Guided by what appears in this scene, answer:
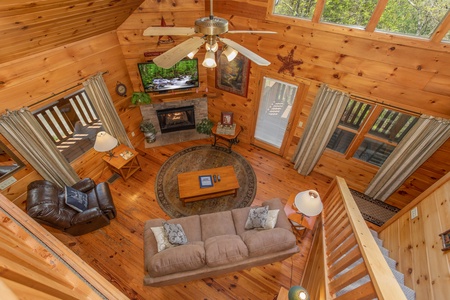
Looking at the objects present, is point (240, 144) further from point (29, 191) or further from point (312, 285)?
point (29, 191)

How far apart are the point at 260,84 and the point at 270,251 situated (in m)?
3.45

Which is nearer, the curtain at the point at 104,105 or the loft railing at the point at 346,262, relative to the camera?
the loft railing at the point at 346,262

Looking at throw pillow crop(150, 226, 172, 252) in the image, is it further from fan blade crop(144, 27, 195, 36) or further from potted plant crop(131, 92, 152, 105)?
potted plant crop(131, 92, 152, 105)

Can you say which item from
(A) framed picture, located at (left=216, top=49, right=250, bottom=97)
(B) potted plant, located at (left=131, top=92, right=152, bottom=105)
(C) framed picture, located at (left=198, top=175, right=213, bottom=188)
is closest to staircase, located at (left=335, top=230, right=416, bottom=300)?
(C) framed picture, located at (left=198, top=175, right=213, bottom=188)

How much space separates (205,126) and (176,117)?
915 millimetres

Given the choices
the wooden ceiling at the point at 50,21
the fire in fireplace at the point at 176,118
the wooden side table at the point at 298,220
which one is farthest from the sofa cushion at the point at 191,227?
the wooden ceiling at the point at 50,21

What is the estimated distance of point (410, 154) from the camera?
3.91m

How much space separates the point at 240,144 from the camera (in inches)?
242

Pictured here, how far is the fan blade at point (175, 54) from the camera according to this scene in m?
1.62

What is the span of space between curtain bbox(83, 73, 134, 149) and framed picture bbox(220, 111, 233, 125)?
8.16 feet

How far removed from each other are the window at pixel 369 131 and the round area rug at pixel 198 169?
7.21 feet

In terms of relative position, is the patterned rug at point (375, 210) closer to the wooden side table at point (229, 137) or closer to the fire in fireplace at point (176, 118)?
the wooden side table at point (229, 137)

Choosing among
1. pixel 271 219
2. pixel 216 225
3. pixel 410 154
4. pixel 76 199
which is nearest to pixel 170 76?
pixel 76 199

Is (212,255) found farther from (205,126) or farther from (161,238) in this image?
(205,126)
